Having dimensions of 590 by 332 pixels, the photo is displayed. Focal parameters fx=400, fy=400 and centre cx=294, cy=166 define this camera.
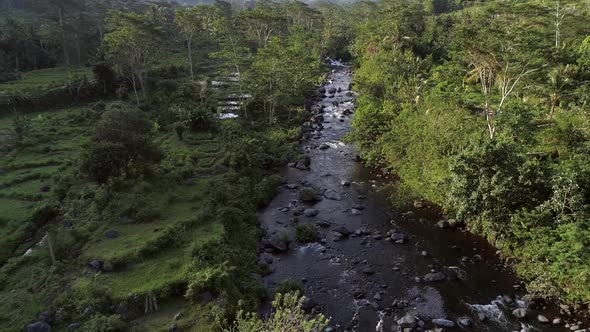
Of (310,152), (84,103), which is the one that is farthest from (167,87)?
(310,152)

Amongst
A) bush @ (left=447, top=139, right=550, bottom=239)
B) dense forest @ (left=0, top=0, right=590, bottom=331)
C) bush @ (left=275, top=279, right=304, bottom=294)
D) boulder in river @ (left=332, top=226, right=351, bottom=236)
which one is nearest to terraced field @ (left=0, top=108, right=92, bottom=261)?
dense forest @ (left=0, top=0, right=590, bottom=331)

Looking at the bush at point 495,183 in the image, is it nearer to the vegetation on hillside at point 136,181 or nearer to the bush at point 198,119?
the vegetation on hillside at point 136,181

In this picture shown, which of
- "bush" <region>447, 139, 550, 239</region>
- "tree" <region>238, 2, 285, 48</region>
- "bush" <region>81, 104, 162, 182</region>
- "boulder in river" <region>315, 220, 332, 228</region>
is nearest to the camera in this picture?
"bush" <region>447, 139, 550, 239</region>

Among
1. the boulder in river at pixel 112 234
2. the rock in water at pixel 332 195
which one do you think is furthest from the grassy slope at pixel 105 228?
the rock in water at pixel 332 195

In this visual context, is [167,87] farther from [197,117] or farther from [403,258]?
[403,258]

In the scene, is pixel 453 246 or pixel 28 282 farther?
pixel 453 246

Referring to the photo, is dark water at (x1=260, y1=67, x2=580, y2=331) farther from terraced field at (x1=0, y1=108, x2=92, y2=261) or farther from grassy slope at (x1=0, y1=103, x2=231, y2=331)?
terraced field at (x1=0, y1=108, x2=92, y2=261)
